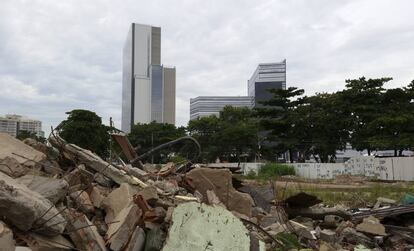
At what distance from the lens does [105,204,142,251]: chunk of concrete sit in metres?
4.18

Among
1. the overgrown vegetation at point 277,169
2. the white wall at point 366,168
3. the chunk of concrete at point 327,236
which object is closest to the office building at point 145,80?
the overgrown vegetation at point 277,169

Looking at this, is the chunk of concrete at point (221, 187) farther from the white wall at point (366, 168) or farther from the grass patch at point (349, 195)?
the white wall at point (366, 168)

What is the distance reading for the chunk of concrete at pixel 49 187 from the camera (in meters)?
4.44

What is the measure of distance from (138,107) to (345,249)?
8123cm

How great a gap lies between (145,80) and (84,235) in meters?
83.6

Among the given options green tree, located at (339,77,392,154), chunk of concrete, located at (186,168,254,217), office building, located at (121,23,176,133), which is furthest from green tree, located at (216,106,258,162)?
chunk of concrete, located at (186,168,254,217)

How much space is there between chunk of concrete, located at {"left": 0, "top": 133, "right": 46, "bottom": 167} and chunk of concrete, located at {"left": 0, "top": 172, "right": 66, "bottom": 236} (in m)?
1.92

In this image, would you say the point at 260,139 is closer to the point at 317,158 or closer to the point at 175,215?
the point at 317,158

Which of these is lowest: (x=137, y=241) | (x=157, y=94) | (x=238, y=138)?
(x=137, y=241)

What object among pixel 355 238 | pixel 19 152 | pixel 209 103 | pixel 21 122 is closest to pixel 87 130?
pixel 19 152

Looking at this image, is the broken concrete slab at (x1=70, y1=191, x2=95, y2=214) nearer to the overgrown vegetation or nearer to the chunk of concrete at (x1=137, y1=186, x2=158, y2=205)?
the chunk of concrete at (x1=137, y1=186, x2=158, y2=205)

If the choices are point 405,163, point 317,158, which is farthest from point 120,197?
point 317,158

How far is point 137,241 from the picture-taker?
4.21 metres

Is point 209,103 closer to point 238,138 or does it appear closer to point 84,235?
point 238,138
